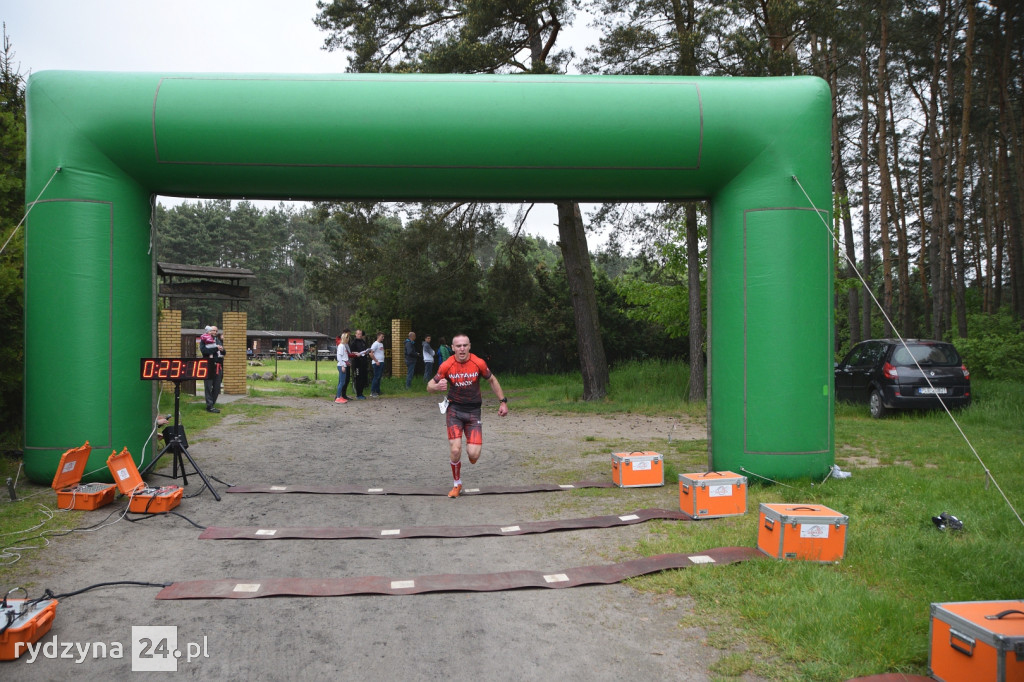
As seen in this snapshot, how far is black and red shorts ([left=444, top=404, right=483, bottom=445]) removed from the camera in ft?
26.1

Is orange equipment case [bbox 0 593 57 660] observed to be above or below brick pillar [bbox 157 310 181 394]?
below

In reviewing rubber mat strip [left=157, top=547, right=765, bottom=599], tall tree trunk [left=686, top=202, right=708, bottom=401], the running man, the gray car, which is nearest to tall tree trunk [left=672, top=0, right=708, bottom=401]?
tall tree trunk [left=686, top=202, right=708, bottom=401]

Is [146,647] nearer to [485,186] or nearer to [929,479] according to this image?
[485,186]

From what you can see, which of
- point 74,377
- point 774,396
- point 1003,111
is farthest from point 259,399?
point 1003,111

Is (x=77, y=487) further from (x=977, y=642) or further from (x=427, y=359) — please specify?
(x=427, y=359)

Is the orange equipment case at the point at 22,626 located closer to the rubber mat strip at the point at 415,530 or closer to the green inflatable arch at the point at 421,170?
the rubber mat strip at the point at 415,530

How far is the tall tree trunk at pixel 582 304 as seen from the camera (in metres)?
17.4

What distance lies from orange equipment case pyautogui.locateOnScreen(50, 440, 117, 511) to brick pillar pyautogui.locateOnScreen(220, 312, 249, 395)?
11.7 metres

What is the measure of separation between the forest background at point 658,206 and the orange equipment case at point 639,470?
3024mm

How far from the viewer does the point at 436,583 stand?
482 cm

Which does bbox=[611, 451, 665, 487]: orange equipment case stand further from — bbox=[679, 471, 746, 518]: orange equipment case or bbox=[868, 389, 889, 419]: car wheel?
bbox=[868, 389, 889, 419]: car wheel

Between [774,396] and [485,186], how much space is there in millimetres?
3924

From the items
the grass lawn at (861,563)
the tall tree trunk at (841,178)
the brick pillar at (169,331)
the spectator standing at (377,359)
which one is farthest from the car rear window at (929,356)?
the brick pillar at (169,331)

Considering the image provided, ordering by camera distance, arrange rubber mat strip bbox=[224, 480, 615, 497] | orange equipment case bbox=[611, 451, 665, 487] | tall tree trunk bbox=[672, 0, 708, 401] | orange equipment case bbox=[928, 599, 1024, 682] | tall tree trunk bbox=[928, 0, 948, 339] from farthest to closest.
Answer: tall tree trunk bbox=[928, 0, 948, 339] < tall tree trunk bbox=[672, 0, 708, 401] < orange equipment case bbox=[611, 451, 665, 487] < rubber mat strip bbox=[224, 480, 615, 497] < orange equipment case bbox=[928, 599, 1024, 682]
